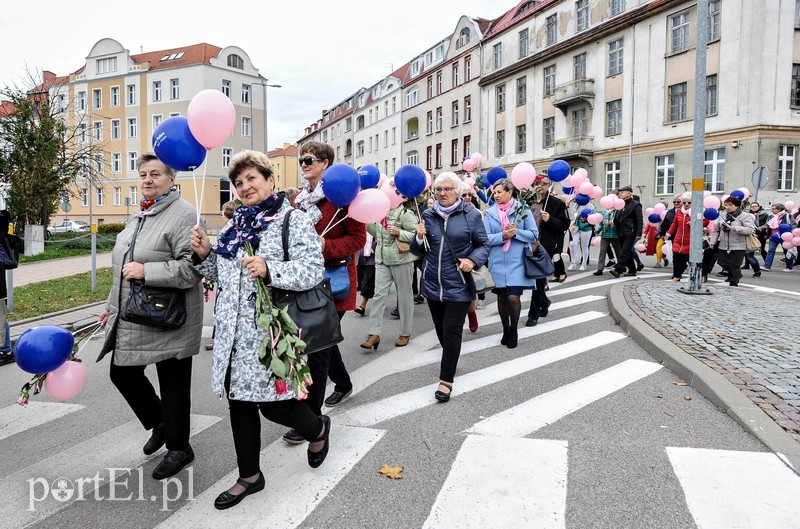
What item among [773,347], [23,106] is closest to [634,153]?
[773,347]

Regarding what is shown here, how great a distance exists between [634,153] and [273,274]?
95.1ft

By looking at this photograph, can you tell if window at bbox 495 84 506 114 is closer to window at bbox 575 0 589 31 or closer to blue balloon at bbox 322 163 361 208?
window at bbox 575 0 589 31

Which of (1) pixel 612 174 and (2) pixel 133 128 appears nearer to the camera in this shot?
(1) pixel 612 174

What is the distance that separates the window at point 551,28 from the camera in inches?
1335

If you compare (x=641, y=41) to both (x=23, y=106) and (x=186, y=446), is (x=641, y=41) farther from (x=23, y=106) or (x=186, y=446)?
(x=186, y=446)

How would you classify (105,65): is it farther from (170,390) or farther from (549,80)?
(170,390)

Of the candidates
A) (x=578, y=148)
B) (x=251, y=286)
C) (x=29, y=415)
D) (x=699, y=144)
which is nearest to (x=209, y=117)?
(x=251, y=286)

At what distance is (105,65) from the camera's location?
5275 centimetres

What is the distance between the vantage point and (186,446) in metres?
3.47

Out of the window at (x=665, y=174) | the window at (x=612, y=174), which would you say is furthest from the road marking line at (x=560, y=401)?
→ the window at (x=612, y=174)

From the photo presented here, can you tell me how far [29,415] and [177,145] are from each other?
288cm

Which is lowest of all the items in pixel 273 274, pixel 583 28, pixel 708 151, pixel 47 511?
pixel 47 511

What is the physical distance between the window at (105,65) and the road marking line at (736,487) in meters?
60.3

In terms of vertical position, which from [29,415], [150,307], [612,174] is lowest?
[29,415]
